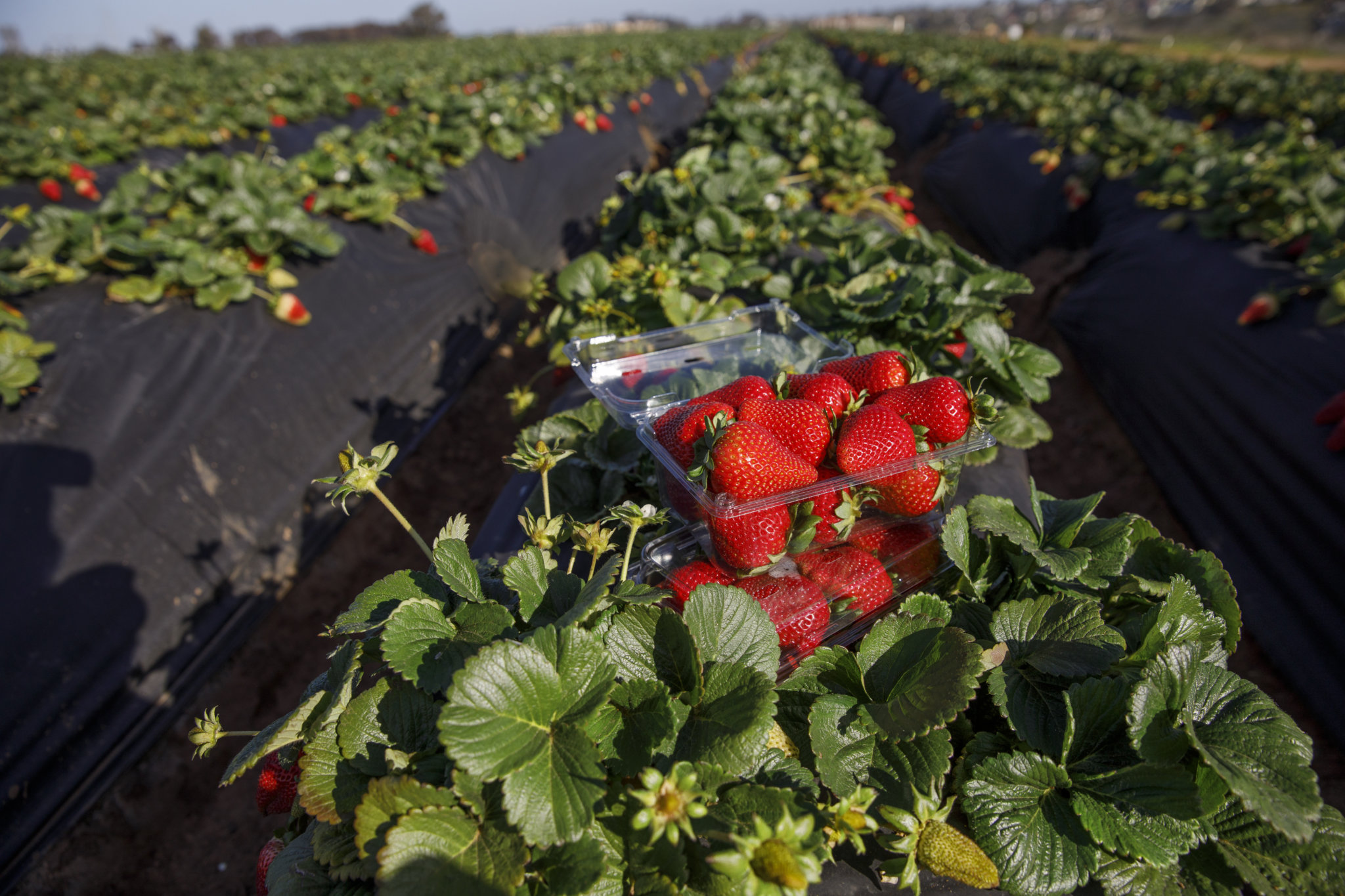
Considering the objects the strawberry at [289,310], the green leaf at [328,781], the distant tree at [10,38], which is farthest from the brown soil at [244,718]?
the distant tree at [10,38]

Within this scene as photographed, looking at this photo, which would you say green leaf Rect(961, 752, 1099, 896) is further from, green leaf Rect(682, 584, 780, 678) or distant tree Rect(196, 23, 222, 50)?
distant tree Rect(196, 23, 222, 50)

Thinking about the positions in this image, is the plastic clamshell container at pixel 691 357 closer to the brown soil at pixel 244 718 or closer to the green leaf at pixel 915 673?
the green leaf at pixel 915 673

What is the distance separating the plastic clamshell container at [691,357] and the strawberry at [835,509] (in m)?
0.34

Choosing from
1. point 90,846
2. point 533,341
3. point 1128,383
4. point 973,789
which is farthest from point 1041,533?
point 1128,383

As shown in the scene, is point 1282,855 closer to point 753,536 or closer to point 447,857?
point 753,536

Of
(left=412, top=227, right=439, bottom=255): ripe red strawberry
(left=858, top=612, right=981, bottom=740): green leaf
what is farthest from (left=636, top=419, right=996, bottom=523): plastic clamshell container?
(left=412, top=227, right=439, bottom=255): ripe red strawberry

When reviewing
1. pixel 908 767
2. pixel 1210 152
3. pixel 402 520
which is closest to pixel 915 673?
pixel 908 767

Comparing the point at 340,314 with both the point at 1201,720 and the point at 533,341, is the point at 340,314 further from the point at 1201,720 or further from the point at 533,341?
the point at 1201,720

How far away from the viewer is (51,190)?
4.79m

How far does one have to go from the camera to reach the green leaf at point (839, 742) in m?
0.88

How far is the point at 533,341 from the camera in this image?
252 cm

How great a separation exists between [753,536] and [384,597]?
1.97 feet

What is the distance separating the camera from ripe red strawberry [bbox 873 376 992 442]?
113cm

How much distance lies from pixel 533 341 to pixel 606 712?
1.91 meters
